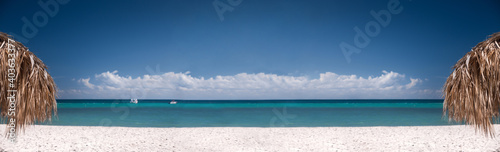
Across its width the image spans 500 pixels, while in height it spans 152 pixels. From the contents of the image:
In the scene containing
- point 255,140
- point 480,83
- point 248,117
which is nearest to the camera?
point 480,83

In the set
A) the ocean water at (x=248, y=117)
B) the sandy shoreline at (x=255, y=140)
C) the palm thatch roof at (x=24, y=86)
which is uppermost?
the palm thatch roof at (x=24, y=86)

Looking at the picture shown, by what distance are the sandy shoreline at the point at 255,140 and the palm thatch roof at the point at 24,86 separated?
2701mm

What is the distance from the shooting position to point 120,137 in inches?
311

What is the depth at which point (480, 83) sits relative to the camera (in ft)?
11.3

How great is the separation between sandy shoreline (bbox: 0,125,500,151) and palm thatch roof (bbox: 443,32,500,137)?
3132mm

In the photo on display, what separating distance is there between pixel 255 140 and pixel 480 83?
17.0 ft

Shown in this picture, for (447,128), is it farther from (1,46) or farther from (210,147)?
(1,46)

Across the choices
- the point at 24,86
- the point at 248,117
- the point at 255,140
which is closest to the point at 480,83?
the point at 255,140

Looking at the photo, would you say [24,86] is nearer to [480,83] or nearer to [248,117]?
[480,83]

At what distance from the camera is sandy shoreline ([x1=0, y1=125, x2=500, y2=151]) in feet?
21.4

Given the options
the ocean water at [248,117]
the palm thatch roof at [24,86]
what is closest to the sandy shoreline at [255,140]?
the ocean water at [248,117]

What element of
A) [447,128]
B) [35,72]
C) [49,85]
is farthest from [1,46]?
[447,128]

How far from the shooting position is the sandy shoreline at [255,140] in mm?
6531

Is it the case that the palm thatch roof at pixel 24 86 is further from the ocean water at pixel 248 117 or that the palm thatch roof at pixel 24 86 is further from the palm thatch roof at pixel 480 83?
the ocean water at pixel 248 117
